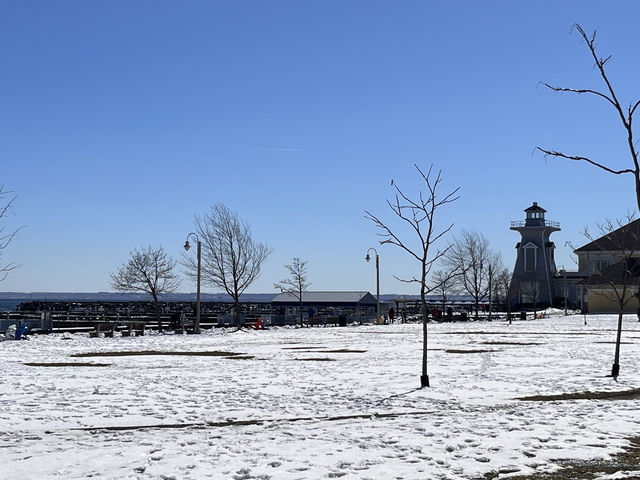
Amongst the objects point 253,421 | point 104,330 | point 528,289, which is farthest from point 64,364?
point 528,289

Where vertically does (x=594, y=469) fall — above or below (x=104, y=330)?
below

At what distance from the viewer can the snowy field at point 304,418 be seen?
8.30 metres

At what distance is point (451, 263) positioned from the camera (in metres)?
89.2

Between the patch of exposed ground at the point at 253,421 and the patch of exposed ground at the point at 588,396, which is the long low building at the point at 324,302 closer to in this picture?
the patch of exposed ground at the point at 588,396

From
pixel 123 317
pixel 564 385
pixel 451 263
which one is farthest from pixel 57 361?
pixel 451 263

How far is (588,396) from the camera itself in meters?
13.8

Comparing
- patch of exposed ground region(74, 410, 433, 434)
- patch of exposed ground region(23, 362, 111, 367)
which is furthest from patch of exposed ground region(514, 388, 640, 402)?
patch of exposed ground region(23, 362, 111, 367)

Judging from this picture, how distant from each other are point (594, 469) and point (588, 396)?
609 cm

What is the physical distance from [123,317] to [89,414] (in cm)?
5952

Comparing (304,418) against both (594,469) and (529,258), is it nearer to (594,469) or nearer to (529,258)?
(594,469)

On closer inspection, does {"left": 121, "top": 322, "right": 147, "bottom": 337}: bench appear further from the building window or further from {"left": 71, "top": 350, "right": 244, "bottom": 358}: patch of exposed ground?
the building window

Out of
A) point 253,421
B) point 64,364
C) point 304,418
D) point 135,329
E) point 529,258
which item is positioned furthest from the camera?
point 529,258

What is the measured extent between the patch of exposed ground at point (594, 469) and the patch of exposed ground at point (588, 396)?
4.63m

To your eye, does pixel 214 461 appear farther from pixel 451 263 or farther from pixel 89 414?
pixel 451 263
